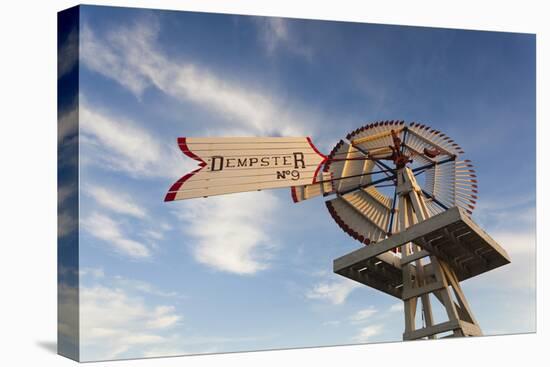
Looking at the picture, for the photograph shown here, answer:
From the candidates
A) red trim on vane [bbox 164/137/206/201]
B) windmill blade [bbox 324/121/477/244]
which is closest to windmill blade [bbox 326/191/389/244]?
windmill blade [bbox 324/121/477/244]

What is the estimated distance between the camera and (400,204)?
64.2ft

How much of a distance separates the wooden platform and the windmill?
19mm

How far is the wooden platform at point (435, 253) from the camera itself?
1858 centimetres

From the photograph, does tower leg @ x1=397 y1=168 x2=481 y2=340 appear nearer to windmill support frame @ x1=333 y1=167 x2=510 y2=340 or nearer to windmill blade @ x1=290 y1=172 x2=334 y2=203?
windmill support frame @ x1=333 y1=167 x2=510 y2=340

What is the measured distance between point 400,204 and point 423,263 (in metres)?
1.25

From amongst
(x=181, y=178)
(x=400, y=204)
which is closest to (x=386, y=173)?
(x=400, y=204)

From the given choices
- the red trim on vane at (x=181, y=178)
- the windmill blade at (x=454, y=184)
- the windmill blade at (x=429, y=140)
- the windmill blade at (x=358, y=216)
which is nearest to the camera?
the red trim on vane at (x=181, y=178)

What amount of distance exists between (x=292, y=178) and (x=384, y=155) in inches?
94.7

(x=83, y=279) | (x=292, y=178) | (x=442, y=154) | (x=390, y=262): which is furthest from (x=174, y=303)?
(x=442, y=154)

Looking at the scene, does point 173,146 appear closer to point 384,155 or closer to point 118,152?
point 118,152

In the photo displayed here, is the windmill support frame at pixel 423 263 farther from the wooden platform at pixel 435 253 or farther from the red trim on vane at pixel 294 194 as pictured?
the red trim on vane at pixel 294 194

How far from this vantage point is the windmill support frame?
1859 cm

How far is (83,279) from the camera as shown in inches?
623

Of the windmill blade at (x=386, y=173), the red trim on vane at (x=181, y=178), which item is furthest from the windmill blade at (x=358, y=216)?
the red trim on vane at (x=181, y=178)
